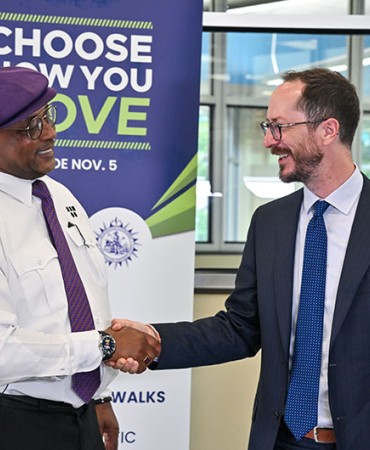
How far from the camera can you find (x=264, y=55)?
4.39m

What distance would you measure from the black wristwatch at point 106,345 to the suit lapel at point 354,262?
0.65 meters

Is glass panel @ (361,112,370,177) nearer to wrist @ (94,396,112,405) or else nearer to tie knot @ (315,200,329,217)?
Answer: tie knot @ (315,200,329,217)

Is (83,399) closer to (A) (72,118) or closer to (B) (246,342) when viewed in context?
(B) (246,342)

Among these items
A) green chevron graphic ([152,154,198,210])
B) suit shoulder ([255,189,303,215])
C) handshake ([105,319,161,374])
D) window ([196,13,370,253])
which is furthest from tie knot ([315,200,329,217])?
window ([196,13,370,253])

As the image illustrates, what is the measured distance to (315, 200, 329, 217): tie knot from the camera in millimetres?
2664

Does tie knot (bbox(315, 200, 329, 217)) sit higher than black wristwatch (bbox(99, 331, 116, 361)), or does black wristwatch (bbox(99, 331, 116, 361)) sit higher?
tie knot (bbox(315, 200, 329, 217))

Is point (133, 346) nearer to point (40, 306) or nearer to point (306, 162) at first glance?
point (40, 306)

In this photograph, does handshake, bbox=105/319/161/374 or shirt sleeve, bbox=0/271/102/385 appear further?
handshake, bbox=105/319/161/374

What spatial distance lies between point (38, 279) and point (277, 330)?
0.73 metres

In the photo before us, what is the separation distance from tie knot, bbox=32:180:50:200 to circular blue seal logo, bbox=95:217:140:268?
3.27 ft

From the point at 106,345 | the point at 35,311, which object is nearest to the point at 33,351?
the point at 35,311

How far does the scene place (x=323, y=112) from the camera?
2.71m

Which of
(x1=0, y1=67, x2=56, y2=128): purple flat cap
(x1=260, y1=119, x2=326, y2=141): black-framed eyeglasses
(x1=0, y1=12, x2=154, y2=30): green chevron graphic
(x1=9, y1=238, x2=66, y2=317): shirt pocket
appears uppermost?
(x1=0, y1=12, x2=154, y2=30): green chevron graphic

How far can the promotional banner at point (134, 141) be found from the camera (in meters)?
3.62
